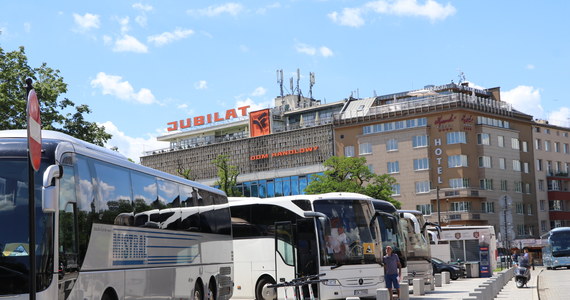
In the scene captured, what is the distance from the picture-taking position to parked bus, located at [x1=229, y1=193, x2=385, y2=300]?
73.5ft

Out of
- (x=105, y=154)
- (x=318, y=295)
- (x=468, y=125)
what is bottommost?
(x=318, y=295)

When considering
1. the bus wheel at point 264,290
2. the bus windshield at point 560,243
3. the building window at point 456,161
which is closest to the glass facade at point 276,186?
the building window at point 456,161

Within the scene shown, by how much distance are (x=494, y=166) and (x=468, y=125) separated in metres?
5.85

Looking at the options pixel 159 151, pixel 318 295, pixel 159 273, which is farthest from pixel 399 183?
pixel 159 273

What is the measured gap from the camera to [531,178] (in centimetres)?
10275

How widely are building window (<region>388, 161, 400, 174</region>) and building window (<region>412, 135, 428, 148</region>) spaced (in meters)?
3.04

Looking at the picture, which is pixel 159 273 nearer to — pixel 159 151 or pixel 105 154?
pixel 105 154

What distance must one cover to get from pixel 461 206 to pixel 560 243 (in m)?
29.2

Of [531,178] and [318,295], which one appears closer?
[318,295]

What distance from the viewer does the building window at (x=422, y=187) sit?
93.1m

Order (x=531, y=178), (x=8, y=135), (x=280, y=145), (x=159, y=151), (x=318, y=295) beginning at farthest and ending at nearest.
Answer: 1. (x=159, y=151)
2. (x=280, y=145)
3. (x=531, y=178)
4. (x=318, y=295)
5. (x=8, y=135)

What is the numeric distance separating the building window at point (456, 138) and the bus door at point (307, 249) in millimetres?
72130

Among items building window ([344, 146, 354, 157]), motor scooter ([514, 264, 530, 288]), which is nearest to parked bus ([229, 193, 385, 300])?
motor scooter ([514, 264, 530, 288])

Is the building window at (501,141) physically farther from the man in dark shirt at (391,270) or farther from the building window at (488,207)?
the man in dark shirt at (391,270)
